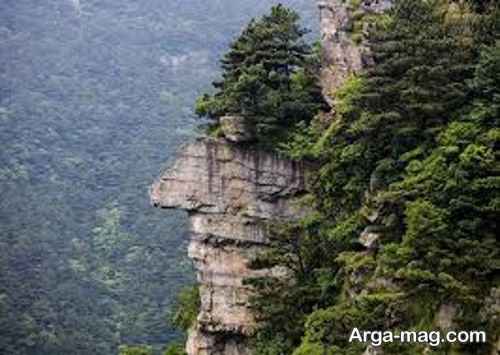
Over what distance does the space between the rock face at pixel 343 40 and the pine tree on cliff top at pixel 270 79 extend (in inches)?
20.1

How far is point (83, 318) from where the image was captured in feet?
247

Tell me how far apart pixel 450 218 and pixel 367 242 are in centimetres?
275

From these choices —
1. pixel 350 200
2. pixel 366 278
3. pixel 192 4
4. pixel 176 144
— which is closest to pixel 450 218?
pixel 366 278

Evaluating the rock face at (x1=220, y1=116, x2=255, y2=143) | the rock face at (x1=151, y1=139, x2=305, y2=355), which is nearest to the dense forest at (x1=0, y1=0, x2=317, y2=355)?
the rock face at (x1=151, y1=139, x2=305, y2=355)

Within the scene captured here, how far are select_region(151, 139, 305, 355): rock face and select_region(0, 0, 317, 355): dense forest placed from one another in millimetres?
36884

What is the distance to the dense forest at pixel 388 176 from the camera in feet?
70.1

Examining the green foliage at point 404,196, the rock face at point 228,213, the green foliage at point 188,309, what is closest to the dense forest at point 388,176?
the green foliage at point 404,196

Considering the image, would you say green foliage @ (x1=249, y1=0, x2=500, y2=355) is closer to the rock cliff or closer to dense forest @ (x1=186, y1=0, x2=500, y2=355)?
dense forest @ (x1=186, y1=0, x2=500, y2=355)

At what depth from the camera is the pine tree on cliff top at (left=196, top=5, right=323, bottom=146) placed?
2902cm

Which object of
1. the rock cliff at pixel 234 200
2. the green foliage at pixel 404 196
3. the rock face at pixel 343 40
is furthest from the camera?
the rock cliff at pixel 234 200

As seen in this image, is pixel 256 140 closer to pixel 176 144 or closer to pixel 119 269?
pixel 119 269

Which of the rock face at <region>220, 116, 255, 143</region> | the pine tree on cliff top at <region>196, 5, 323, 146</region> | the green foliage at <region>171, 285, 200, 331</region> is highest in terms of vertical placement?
the pine tree on cliff top at <region>196, 5, 323, 146</region>

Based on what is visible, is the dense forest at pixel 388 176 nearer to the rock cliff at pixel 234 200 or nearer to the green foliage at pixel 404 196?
the green foliage at pixel 404 196

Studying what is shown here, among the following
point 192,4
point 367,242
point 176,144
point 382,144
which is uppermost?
point 192,4
